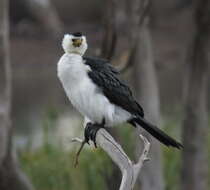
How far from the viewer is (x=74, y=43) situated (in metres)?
4.15

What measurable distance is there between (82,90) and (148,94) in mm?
1932

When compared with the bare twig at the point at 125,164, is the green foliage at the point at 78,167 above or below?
below

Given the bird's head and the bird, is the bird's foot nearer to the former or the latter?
the bird

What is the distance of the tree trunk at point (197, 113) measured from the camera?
6363 mm

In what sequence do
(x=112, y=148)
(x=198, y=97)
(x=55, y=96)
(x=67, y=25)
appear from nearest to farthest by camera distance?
(x=112, y=148)
(x=198, y=97)
(x=55, y=96)
(x=67, y=25)

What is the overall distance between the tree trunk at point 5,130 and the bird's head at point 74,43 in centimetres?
216

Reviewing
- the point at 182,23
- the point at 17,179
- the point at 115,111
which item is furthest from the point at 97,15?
the point at 115,111

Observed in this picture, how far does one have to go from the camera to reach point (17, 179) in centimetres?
657

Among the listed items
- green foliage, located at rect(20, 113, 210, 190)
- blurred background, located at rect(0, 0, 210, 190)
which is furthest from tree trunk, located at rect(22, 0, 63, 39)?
green foliage, located at rect(20, 113, 210, 190)

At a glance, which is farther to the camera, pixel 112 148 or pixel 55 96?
pixel 55 96

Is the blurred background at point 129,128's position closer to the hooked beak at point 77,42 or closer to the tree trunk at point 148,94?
the tree trunk at point 148,94

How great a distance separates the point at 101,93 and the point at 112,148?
799 mm

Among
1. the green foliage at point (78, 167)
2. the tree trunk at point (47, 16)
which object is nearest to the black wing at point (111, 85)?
the green foliage at point (78, 167)

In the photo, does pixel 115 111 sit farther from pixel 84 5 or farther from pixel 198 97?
pixel 84 5
